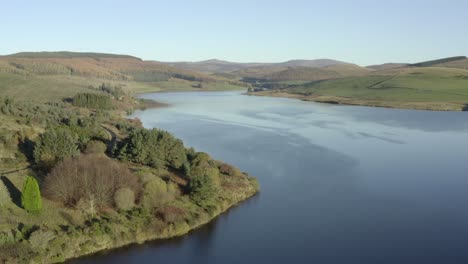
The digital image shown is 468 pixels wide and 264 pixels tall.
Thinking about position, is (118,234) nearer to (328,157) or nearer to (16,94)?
(328,157)

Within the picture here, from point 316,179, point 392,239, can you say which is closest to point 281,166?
point 316,179

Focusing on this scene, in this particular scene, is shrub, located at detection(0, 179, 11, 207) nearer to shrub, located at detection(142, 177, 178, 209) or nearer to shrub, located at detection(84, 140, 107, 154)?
shrub, located at detection(142, 177, 178, 209)

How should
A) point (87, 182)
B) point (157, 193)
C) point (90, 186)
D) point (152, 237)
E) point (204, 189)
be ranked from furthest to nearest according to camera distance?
point (204, 189) < point (157, 193) < point (87, 182) < point (90, 186) < point (152, 237)

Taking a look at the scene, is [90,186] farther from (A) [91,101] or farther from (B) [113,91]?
(B) [113,91]

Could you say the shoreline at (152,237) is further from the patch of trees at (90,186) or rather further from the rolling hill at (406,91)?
the rolling hill at (406,91)

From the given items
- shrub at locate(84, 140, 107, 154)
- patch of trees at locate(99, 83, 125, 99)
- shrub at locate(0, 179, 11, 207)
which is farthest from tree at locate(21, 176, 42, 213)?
patch of trees at locate(99, 83, 125, 99)

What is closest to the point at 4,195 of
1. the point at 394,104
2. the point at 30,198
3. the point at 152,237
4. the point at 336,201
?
the point at 30,198
